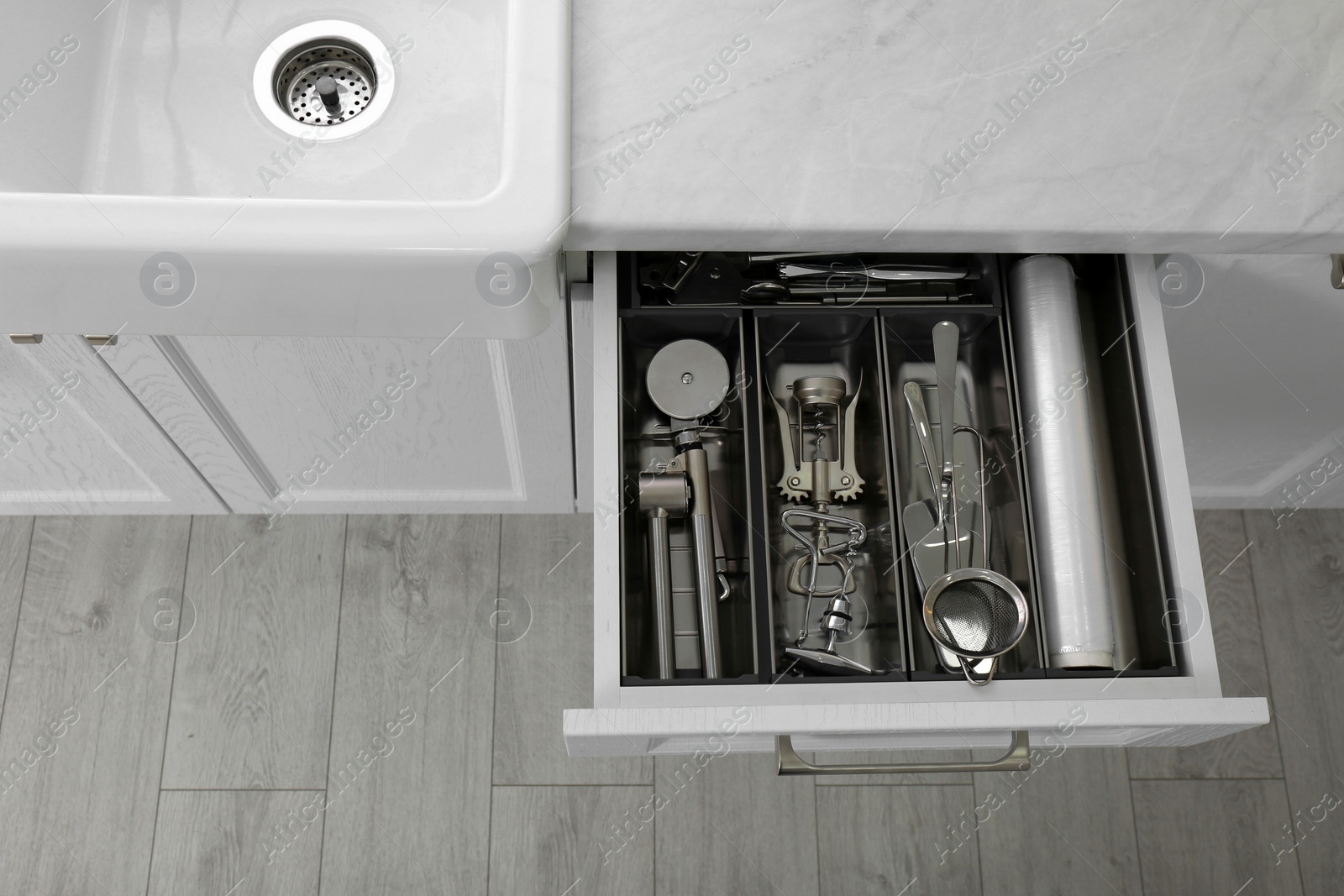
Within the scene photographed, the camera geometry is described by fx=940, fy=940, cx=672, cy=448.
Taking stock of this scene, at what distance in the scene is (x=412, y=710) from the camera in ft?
4.41

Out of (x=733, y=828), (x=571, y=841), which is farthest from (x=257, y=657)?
(x=733, y=828)

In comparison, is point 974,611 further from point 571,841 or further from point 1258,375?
point 571,841

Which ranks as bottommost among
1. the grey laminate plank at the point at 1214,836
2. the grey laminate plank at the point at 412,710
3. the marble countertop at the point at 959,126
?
the grey laminate plank at the point at 1214,836

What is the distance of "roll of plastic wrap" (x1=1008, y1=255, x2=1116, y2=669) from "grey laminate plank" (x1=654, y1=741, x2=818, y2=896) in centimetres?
67

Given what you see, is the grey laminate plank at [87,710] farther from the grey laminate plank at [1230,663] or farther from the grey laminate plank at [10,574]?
the grey laminate plank at [1230,663]

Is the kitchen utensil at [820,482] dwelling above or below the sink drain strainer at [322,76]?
below

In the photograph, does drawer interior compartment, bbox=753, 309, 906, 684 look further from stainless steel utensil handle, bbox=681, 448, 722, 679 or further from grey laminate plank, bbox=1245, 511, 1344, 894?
grey laminate plank, bbox=1245, 511, 1344, 894

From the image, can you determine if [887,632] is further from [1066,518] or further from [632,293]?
[632,293]

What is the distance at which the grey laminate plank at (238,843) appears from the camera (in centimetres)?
127

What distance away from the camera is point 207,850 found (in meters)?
1.28

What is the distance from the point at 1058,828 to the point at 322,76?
1329 mm

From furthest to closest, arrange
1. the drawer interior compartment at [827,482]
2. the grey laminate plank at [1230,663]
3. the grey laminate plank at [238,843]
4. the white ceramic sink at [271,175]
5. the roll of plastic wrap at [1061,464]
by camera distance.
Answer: the grey laminate plank at [1230,663]
the grey laminate plank at [238,843]
the drawer interior compartment at [827,482]
the roll of plastic wrap at [1061,464]
the white ceramic sink at [271,175]

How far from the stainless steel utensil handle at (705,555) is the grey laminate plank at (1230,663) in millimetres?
863

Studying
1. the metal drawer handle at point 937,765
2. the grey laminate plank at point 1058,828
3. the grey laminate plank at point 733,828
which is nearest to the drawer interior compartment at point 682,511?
the metal drawer handle at point 937,765
